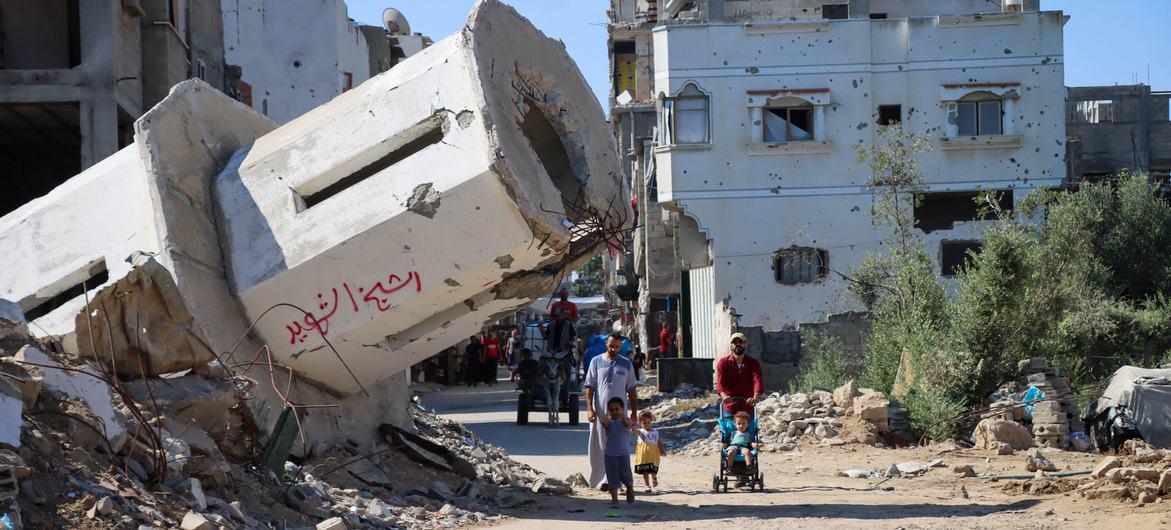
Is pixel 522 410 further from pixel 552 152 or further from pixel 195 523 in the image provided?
pixel 195 523

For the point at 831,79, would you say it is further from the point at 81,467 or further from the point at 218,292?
the point at 81,467

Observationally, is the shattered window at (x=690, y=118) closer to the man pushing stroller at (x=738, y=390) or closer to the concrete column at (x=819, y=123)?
the concrete column at (x=819, y=123)

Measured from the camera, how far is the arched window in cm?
2984

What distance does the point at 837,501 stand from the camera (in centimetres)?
1059

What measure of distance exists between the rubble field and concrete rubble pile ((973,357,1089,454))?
19.5 feet

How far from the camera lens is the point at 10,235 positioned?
10500mm

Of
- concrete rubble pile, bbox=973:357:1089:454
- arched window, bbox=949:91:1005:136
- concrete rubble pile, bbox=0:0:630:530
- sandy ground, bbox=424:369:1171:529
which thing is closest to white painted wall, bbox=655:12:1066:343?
arched window, bbox=949:91:1005:136

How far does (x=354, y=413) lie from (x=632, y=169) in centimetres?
3374

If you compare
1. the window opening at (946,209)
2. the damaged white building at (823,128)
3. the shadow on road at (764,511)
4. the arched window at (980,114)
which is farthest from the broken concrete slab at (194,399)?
the arched window at (980,114)

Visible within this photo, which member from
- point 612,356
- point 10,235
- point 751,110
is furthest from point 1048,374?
point 751,110

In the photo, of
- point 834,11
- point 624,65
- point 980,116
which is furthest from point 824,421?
point 624,65

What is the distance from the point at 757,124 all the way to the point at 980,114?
16.9 ft

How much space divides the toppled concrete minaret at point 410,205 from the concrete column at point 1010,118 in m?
21.4

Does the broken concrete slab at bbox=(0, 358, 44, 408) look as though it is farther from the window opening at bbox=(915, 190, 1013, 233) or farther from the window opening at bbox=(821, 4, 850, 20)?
the window opening at bbox=(821, 4, 850, 20)
